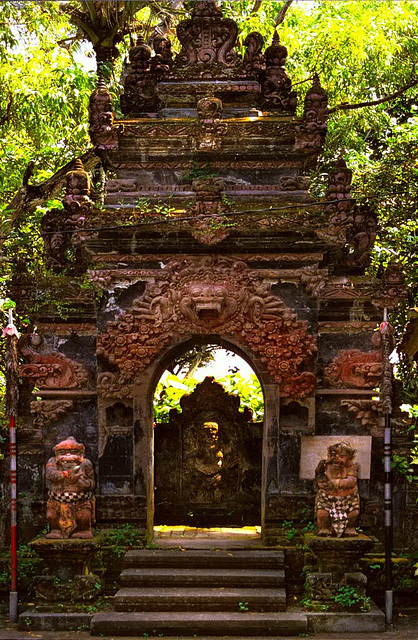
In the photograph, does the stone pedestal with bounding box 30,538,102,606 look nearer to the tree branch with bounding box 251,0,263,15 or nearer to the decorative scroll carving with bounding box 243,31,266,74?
the decorative scroll carving with bounding box 243,31,266,74

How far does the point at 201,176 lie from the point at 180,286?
1.71 meters

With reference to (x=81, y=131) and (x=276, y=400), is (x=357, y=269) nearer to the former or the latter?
(x=276, y=400)

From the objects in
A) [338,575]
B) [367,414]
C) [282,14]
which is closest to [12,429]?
[338,575]

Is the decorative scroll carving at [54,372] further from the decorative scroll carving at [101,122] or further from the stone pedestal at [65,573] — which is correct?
the decorative scroll carving at [101,122]

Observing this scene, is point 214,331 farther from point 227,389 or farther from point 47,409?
point 227,389

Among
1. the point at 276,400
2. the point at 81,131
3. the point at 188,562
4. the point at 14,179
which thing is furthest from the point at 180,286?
the point at 14,179

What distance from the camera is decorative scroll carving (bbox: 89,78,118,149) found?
47.7ft

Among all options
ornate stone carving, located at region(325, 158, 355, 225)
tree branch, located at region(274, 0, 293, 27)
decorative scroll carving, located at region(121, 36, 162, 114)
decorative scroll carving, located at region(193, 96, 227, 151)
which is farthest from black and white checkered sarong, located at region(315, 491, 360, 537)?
tree branch, located at region(274, 0, 293, 27)

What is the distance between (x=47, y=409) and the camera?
→ 555 inches

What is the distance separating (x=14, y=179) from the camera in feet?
61.5

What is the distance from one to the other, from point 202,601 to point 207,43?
Answer: 806cm

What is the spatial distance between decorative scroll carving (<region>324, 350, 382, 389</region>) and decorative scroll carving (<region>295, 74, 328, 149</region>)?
2.94 metres

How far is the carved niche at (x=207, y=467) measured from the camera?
660 inches

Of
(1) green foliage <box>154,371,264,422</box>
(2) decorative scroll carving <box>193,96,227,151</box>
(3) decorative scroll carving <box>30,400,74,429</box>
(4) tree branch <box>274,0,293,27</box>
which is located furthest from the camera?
(4) tree branch <box>274,0,293,27</box>
